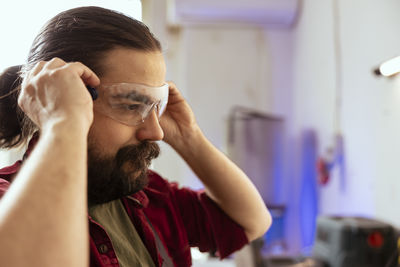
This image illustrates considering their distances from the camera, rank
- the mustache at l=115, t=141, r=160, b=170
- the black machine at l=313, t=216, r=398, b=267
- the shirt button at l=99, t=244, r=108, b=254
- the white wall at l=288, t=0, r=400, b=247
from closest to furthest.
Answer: the shirt button at l=99, t=244, r=108, b=254 < the mustache at l=115, t=141, r=160, b=170 < the black machine at l=313, t=216, r=398, b=267 < the white wall at l=288, t=0, r=400, b=247

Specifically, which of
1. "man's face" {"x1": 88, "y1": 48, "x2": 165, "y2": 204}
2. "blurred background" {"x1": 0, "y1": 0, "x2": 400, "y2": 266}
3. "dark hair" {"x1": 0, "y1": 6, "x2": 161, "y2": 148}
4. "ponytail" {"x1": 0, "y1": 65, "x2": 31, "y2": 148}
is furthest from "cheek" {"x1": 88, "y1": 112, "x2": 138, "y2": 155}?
"blurred background" {"x1": 0, "y1": 0, "x2": 400, "y2": 266}

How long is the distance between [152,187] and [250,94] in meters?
2.39

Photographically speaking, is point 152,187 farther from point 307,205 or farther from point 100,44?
point 307,205

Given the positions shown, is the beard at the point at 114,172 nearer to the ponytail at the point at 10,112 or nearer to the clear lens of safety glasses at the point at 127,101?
the clear lens of safety glasses at the point at 127,101

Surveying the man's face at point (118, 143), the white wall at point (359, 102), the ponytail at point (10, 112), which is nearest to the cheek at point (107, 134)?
the man's face at point (118, 143)

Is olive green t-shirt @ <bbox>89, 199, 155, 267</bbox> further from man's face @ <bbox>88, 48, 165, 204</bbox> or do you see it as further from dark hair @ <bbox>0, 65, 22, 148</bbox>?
dark hair @ <bbox>0, 65, 22, 148</bbox>

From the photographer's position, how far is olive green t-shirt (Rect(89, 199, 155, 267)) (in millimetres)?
903

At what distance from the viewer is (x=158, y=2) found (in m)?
3.36

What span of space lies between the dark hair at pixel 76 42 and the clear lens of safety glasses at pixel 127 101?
0.06 meters

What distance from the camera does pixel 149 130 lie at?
0.97 meters

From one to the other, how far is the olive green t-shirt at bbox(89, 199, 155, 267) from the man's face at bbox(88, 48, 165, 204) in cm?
4

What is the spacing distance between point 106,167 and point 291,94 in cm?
268

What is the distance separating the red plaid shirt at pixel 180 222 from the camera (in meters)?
1.01

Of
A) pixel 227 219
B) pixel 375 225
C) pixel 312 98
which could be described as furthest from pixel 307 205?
pixel 227 219
